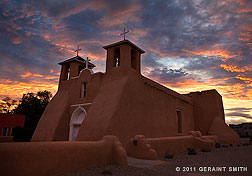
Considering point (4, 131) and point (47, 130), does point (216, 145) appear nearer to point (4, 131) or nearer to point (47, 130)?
point (47, 130)

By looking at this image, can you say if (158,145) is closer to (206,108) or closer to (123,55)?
(123,55)

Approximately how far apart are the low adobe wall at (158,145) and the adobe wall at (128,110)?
147 centimetres

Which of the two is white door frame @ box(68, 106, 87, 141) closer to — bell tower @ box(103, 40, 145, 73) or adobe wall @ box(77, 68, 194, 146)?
adobe wall @ box(77, 68, 194, 146)

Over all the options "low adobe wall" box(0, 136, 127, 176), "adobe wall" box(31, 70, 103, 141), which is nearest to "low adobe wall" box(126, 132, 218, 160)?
"low adobe wall" box(0, 136, 127, 176)

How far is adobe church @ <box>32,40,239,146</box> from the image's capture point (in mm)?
11750

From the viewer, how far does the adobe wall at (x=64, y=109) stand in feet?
46.8

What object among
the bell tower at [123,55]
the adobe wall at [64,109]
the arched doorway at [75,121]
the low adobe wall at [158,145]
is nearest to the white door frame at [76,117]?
the arched doorway at [75,121]

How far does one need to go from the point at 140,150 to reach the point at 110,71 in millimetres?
6860

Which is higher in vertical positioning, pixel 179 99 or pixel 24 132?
pixel 179 99

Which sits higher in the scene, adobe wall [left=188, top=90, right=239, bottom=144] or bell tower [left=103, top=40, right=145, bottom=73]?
bell tower [left=103, top=40, right=145, bottom=73]

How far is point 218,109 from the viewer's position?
21.2m

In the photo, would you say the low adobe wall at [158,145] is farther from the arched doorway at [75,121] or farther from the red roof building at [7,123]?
the red roof building at [7,123]

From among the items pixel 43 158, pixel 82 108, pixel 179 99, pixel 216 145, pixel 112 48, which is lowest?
pixel 216 145

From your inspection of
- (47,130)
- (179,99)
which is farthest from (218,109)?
(47,130)
